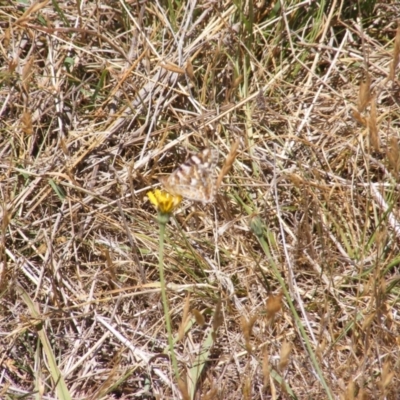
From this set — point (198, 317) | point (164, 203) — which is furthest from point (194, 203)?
point (198, 317)

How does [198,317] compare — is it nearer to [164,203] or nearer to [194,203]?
[164,203]

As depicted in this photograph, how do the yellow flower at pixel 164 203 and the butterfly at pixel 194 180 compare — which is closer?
the yellow flower at pixel 164 203

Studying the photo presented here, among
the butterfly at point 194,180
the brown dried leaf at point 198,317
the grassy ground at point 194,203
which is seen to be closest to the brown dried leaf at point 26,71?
the grassy ground at point 194,203

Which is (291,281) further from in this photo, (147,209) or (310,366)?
(147,209)

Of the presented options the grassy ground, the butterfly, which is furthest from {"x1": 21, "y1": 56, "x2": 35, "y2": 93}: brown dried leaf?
the butterfly

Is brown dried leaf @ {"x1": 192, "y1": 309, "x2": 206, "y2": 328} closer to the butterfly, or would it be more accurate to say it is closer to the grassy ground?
the grassy ground

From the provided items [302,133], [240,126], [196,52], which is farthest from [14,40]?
[302,133]

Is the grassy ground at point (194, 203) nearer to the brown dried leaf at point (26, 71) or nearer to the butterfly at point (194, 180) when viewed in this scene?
the brown dried leaf at point (26, 71)
